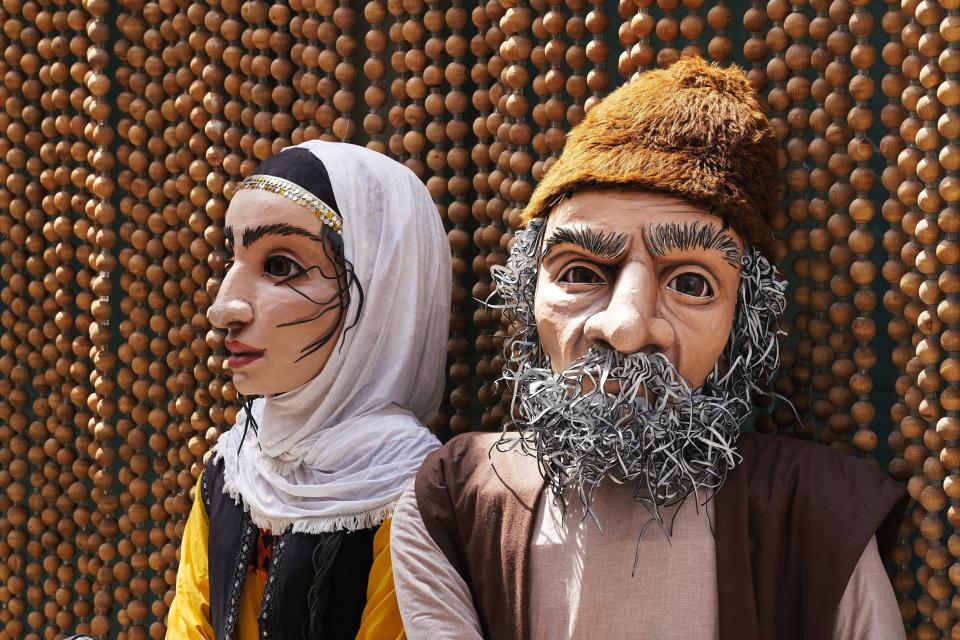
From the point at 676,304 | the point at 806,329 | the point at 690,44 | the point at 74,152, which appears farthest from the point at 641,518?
the point at 74,152

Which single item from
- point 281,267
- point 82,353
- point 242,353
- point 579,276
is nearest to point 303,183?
point 281,267

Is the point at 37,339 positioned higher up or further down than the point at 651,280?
further down

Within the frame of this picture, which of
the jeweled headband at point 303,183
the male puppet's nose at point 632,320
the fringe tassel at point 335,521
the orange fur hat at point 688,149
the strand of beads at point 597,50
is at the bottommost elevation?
the fringe tassel at point 335,521

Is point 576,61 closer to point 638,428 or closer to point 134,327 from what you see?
point 638,428

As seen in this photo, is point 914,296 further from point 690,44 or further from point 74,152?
point 74,152

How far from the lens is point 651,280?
1.68m

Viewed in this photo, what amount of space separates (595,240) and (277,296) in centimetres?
54

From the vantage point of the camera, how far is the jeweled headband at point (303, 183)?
1.98m

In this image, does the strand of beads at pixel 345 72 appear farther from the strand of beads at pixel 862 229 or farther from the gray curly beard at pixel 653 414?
the strand of beads at pixel 862 229

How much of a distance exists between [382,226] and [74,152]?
875 mm

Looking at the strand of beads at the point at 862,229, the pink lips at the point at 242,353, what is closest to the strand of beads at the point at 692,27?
the strand of beads at the point at 862,229

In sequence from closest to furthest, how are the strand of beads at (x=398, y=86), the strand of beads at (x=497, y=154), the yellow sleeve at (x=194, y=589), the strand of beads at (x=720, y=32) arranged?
the strand of beads at (x=720, y=32), the yellow sleeve at (x=194, y=589), the strand of beads at (x=497, y=154), the strand of beads at (x=398, y=86)

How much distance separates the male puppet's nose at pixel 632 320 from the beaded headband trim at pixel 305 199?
1.64 ft

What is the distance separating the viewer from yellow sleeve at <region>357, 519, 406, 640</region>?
185 centimetres
